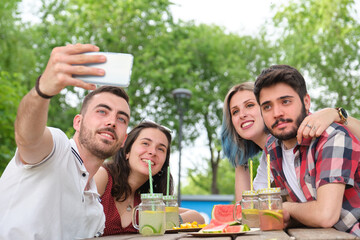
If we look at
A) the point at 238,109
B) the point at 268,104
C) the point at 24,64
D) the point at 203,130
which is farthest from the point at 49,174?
the point at 203,130

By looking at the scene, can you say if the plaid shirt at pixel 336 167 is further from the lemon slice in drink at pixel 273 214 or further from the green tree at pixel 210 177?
the green tree at pixel 210 177

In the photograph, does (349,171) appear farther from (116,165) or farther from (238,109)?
(116,165)

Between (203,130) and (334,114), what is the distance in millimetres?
20033

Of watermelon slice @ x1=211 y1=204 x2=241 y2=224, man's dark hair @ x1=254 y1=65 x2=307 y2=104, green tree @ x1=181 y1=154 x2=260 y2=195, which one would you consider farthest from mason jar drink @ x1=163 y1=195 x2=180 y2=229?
green tree @ x1=181 y1=154 x2=260 y2=195

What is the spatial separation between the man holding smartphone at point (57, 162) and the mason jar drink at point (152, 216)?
1.54 feet

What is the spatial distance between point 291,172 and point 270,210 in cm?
58

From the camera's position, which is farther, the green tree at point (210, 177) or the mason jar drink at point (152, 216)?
the green tree at point (210, 177)

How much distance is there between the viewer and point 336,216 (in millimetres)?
2418

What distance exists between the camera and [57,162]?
2697 mm

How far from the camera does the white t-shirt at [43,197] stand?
261 cm

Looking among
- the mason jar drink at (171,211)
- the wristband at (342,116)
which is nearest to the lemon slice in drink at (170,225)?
the mason jar drink at (171,211)

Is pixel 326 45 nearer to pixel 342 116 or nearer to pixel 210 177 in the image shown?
pixel 210 177

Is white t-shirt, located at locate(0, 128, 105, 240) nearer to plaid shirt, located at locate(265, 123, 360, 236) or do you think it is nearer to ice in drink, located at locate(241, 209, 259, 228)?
ice in drink, located at locate(241, 209, 259, 228)

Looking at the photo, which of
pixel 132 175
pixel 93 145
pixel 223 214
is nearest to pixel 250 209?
pixel 223 214
